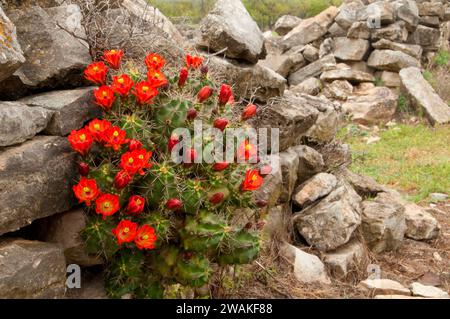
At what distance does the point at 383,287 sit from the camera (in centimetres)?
393

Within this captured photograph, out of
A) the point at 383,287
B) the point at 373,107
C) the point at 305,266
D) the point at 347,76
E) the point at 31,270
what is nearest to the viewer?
the point at 31,270

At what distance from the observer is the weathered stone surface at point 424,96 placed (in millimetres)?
10461

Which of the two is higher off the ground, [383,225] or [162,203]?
[162,203]

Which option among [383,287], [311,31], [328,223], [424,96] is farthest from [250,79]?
[311,31]

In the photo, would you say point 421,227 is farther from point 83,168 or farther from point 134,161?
point 83,168

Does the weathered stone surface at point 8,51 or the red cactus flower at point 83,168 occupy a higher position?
the weathered stone surface at point 8,51

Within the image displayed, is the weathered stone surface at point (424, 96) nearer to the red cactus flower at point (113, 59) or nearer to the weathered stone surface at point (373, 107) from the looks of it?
the weathered stone surface at point (373, 107)

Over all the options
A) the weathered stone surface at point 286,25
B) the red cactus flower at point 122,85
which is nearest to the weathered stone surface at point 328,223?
the red cactus flower at point 122,85

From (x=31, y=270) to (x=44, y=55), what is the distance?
4.53 feet

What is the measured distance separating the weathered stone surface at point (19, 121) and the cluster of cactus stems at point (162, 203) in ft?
0.85

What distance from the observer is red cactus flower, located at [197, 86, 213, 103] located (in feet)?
10.7

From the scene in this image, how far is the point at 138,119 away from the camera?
307cm
